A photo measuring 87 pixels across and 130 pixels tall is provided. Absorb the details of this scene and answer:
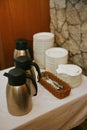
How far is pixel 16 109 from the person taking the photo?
98 cm

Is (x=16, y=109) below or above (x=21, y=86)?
below

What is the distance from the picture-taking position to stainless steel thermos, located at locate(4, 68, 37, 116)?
3.01ft

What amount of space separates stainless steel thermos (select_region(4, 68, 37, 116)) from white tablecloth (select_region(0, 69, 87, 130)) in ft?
0.16

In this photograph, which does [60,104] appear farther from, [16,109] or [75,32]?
[75,32]

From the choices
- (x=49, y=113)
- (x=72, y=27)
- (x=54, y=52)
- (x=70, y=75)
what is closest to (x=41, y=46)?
(x=54, y=52)

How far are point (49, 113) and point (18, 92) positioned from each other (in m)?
0.24

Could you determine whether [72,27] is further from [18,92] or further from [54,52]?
[18,92]

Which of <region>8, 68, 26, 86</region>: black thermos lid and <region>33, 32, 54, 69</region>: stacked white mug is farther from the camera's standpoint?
<region>33, 32, 54, 69</region>: stacked white mug

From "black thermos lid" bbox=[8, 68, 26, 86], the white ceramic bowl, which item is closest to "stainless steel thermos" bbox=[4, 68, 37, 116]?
"black thermos lid" bbox=[8, 68, 26, 86]

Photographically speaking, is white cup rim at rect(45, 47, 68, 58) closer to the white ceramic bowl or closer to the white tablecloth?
the white ceramic bowl

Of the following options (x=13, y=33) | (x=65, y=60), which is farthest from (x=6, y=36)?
(x=65, y=60)

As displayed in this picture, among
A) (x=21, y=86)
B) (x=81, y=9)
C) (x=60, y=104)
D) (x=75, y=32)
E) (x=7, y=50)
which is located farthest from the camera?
(x=7, y=50)

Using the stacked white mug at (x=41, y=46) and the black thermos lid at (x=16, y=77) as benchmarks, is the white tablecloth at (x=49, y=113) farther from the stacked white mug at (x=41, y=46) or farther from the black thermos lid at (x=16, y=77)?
the stacked white mug at (x=41, y=46)

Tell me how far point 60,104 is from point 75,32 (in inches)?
25.3
